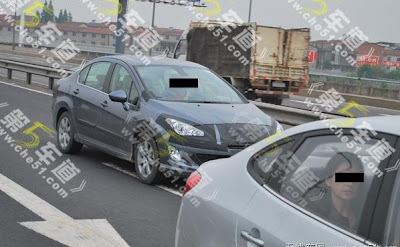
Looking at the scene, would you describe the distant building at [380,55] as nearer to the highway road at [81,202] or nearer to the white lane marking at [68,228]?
the highway road at [81,202]

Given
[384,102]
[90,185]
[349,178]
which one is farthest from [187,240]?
[384,102]

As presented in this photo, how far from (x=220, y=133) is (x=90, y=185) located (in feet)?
5.45

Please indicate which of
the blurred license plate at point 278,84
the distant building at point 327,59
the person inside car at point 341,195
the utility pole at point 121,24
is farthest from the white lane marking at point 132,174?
the distant building at point 327,59

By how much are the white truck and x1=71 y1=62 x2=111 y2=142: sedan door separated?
1121 centimetres

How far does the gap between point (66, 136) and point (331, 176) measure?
684 centimetres

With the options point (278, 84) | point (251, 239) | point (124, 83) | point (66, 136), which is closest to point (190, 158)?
point (124, 83)

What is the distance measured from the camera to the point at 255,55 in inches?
781

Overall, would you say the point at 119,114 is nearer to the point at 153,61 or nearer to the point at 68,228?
the point at 153,61

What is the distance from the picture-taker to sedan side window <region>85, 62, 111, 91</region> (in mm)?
8648

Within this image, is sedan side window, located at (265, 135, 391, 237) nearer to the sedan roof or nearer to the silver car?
the silver car

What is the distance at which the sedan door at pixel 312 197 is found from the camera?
246cm

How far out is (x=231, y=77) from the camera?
20.5m

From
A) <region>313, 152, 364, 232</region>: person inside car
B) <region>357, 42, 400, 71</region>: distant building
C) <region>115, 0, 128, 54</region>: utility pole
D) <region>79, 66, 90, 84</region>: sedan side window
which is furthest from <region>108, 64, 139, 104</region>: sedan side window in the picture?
<region>357, 42, 400, 71</region>: distant building

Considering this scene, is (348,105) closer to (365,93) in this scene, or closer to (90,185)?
(365,93)
